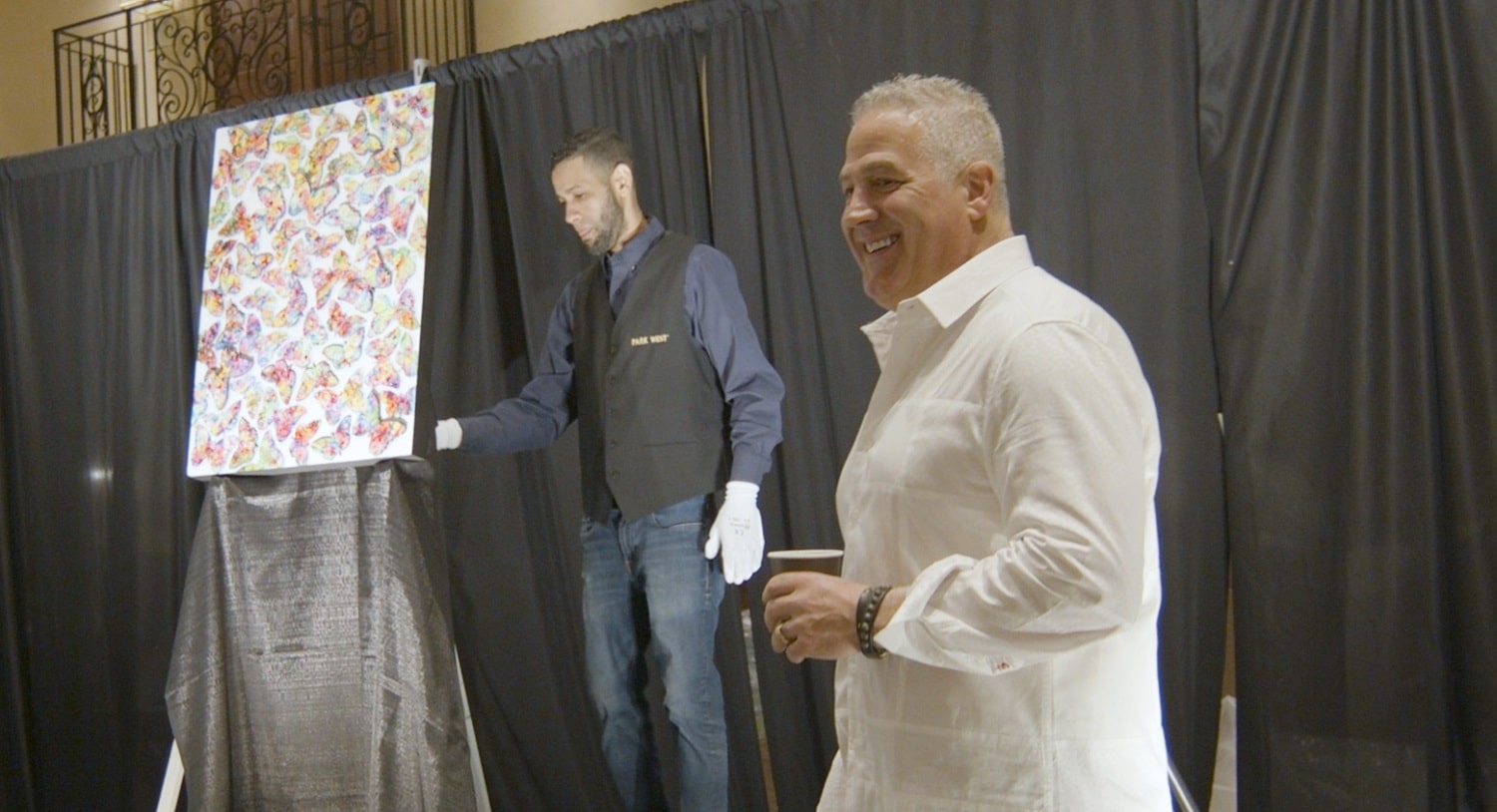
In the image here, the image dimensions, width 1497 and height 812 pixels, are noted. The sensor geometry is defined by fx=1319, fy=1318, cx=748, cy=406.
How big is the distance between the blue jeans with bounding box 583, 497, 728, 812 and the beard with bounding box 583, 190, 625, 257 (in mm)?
603

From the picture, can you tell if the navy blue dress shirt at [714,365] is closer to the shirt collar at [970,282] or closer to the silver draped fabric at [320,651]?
the silver draped fabric at [320,651]

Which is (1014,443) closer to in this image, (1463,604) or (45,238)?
(1463,604)

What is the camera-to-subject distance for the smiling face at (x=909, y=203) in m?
1.33

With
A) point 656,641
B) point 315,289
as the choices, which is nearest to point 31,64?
point 315,289

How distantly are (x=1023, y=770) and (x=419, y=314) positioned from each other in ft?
6.61

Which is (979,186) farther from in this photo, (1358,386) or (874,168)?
(1358,386)

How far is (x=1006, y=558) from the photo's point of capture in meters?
1.09

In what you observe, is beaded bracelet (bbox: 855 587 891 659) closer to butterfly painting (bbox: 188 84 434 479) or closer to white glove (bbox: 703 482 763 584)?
white glove (bbox: 703 482 763 584)

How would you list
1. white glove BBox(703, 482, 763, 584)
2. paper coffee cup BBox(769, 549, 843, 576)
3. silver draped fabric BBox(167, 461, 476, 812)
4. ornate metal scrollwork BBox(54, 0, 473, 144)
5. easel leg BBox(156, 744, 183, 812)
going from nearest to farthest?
paper coffee cup BBox(769, 549, 843, 576) → white glove BBox(703, 482, 763, 584) → silver draped fabric BBox(167, 461, 476, 812) → easel leg BBox(156, 744, 183, 812) → ornate metal scrollwork BBox(54, 0, 473, 144)

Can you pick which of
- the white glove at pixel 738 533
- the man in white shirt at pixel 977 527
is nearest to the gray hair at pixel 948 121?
the man in white shirt at pixel 977 527

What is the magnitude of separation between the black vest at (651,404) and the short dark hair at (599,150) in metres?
0.20

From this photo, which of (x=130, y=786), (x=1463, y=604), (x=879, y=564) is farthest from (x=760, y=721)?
(x=879, y=564)

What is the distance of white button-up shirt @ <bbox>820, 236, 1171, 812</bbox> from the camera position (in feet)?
3.56

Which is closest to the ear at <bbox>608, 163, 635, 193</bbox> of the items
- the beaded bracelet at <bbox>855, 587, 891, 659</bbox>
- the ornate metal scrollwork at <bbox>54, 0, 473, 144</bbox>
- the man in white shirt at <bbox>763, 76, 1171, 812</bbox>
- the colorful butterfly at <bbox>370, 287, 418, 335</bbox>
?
the colorful butterfly at <bbox>370, 287, 418, 335</bbox>
